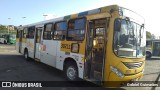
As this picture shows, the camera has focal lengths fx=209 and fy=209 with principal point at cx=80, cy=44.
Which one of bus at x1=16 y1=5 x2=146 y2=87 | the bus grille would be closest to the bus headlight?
bus at x1=16 y1=5 x2=146 y2=87

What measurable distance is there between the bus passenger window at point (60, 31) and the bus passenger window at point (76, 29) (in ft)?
1.53

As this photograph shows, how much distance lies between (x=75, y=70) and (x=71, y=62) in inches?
20.7

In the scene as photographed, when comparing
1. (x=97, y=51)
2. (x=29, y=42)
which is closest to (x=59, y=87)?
(x=97, y=51)

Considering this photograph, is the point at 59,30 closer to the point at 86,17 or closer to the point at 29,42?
the point at 86,17

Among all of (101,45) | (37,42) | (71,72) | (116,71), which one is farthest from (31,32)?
(116,71)

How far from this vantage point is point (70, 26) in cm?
921

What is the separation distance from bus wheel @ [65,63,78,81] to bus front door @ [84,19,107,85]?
0.84m

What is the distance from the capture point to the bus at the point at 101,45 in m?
6.81

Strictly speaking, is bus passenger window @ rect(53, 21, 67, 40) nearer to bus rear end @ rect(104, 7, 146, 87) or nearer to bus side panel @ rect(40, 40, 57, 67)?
bus side panel @ rect(40, 40, 57, 67)

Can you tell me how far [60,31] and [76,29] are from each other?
1553 mm

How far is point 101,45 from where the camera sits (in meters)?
7.91

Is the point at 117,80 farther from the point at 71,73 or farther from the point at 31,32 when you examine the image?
the point at 31,32

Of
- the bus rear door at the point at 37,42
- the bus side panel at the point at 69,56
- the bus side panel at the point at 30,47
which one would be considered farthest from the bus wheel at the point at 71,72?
the bus side panel at the point at 30,47

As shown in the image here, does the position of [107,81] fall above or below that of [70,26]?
below
